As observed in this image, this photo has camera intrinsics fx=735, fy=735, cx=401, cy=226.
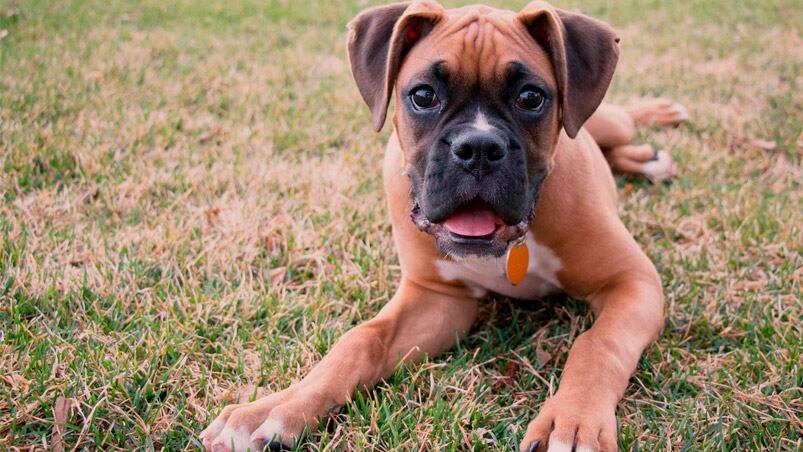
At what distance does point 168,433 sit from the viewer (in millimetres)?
2502

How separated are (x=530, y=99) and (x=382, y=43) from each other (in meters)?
0.66

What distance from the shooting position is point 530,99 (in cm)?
292

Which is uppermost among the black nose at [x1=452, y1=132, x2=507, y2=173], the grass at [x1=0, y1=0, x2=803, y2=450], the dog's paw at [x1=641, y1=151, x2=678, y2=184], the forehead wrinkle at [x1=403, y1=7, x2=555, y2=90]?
the forehead wrinkle at [x1=403, y1=7, x2=555, y2=90]

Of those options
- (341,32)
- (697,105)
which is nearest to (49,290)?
(697,105)

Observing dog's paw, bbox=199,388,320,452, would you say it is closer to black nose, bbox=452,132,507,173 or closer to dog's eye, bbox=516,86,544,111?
black nose, bbox=452,132,507,173

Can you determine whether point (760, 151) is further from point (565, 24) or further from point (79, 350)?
point (79, 350)

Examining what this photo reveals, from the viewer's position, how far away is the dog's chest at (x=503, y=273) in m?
3.24

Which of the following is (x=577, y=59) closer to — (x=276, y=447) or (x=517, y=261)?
(x=517, y=261)

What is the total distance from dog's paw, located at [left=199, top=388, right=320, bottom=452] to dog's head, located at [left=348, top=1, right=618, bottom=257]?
2.85 feet

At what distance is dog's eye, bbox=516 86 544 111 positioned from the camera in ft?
9.55

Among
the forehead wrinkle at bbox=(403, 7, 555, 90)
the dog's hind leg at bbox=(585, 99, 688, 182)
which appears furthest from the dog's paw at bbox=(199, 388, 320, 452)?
the dog's hind leg at bbox=(585, 99, 688, 182)

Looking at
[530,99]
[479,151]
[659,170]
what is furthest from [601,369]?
[659,170]

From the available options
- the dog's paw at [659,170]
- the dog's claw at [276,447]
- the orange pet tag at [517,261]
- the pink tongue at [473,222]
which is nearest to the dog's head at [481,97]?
the pink tongue at [473,222]

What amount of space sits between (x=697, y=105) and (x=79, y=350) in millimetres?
4999
